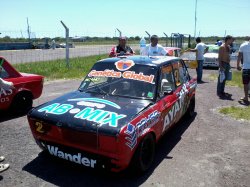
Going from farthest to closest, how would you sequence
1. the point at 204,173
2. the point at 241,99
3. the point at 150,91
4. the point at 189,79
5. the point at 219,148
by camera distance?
the point at 241,99, the point at 189,79, the point at 219,148, the point at 150,91, the point at 204,173

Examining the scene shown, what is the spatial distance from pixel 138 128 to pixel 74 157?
3.07ft

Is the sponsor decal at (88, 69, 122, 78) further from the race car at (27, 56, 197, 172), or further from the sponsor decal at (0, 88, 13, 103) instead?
the sponsor decal at (0, 88, 13, 103)

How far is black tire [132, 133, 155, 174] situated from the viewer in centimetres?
389

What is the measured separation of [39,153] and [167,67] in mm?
2713

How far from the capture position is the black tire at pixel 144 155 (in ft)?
12.8

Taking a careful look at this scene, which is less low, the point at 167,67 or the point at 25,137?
the point at 167,67

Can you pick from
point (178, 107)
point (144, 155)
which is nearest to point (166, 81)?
point (178, 107)

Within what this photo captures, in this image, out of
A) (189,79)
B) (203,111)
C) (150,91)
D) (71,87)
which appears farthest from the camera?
(71,87)

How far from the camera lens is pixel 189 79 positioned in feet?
21.8

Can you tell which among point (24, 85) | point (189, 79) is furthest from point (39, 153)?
point (189, 79)

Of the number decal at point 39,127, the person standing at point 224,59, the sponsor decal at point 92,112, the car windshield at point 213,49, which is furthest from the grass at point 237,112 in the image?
the car windshield at point 213,49

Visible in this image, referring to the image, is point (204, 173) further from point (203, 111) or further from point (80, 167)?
point (203, 111)

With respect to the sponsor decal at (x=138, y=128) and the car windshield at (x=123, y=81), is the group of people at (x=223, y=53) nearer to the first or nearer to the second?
the car windshield at (x=123, y=81)

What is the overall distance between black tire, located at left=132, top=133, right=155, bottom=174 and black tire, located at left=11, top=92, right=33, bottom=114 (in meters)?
3.78
